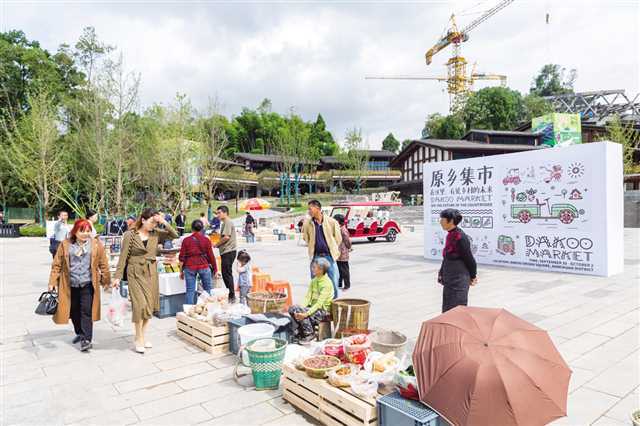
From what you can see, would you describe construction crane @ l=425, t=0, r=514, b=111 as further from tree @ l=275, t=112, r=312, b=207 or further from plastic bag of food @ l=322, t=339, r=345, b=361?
plastic bag of food @ l=322, t=339, r=345, b=361

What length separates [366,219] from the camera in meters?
17.7

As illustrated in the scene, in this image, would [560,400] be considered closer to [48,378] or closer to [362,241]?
[48,378]

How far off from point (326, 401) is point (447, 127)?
5707cm

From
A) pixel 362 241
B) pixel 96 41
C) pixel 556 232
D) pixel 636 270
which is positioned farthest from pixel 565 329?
pixel 96 41

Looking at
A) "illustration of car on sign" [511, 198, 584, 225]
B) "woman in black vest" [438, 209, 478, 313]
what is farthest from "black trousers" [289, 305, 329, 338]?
"illustration of car on sign" [511, 198, 584, 225]

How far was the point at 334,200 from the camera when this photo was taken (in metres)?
45.1

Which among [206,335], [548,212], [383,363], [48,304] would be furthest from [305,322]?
[548,212]

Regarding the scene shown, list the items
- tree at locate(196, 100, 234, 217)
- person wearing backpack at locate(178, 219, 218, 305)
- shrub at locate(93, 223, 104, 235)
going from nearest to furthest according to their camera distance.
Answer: person wearing backpack at locate(178, 219, 218, 305) → shrub at locate(93, 223, 104, 235) → tree at locate(196, 100, 234, 217)

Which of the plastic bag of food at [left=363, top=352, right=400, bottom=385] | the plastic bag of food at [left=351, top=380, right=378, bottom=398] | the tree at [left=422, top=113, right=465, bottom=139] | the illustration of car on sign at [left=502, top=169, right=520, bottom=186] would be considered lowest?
the plastic bag of food at [left=351, top=380, right=378, bottom=398]

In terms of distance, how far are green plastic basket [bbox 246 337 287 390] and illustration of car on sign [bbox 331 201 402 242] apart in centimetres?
1353

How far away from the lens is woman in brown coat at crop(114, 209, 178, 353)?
4.68 meters

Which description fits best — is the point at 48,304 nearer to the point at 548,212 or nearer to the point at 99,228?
the point at 548,212

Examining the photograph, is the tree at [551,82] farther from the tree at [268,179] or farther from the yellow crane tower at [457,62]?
the tree at [268,179]

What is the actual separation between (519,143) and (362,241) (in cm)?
3056
